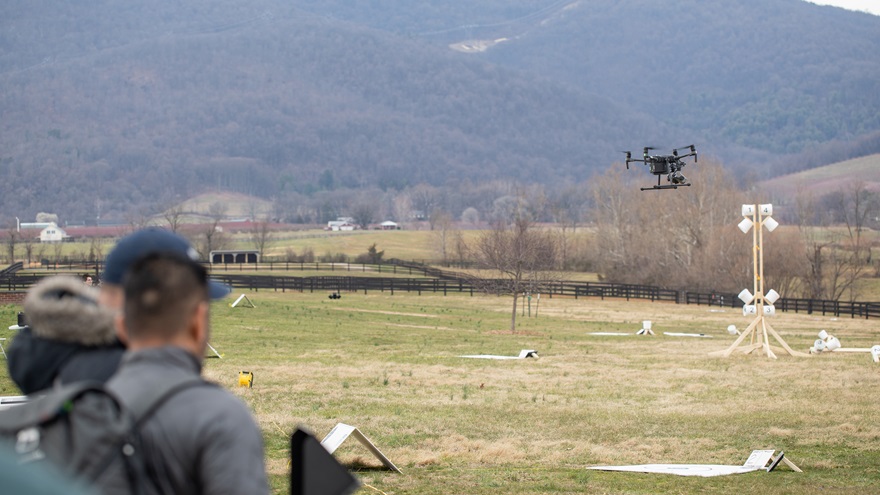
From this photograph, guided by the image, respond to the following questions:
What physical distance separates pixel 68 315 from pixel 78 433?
3.08 feet

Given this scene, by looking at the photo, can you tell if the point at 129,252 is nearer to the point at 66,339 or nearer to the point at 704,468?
the point at 66,339

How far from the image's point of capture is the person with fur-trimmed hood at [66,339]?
4.41m

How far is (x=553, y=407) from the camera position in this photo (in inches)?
781

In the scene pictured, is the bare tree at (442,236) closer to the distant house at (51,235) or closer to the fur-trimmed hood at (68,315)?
the distant house at (51,235)

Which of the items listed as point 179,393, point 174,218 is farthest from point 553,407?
point 174,218

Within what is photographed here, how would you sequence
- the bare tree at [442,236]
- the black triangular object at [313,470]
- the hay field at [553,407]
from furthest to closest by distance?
the bare tree at [442,236] < the hay field at [553,407] < the black triangular object at [313,470]

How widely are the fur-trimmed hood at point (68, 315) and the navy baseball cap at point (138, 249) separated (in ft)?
0.39

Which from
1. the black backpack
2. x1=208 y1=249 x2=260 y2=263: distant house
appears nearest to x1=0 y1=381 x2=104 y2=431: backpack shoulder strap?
the black backpack

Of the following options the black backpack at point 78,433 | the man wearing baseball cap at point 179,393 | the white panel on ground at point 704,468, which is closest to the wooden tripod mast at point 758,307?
the white panel on ground at point 704,468

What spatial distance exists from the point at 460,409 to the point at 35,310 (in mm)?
15023

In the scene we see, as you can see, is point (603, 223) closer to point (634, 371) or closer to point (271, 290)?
point (271, 290)

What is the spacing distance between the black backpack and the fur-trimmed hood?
76 cm

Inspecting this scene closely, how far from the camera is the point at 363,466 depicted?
13.5 meters

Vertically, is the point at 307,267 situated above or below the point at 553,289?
above
